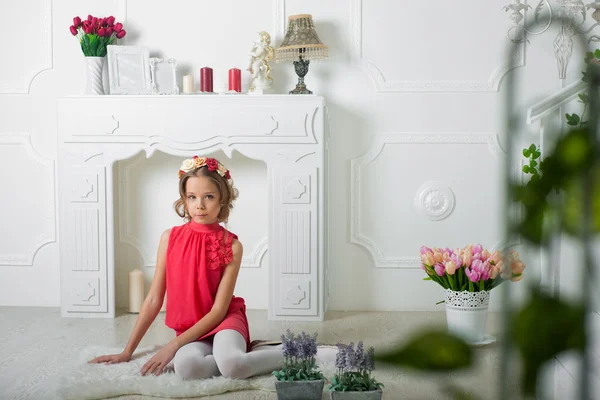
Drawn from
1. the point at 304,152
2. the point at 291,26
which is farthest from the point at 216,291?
the point at 291,26

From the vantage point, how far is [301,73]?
3707 millimetres

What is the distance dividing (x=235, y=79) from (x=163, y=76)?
1.20ft

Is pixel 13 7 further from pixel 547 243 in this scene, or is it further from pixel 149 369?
pixel 547 243

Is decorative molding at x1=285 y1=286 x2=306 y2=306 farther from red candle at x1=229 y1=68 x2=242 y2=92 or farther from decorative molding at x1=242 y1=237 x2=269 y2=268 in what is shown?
red candle at x1=229 y1=68 x2=242 y2=92

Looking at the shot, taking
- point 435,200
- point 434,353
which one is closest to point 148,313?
point 435,200

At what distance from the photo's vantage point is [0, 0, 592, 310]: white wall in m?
3.81

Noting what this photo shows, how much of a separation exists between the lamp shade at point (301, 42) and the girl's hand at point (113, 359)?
167cm

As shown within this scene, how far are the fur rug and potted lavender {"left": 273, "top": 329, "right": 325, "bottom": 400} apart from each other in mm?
187

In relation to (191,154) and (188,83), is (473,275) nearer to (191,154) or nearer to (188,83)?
A: (191,154)

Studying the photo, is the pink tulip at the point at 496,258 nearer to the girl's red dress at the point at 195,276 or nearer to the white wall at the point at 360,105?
the white wall at the point at 360,105

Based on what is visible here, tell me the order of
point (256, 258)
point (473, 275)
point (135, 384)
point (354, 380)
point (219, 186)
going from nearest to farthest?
point (354, 380), point (135, 384), point (219, 186), point (473, 275), point (256, 258)

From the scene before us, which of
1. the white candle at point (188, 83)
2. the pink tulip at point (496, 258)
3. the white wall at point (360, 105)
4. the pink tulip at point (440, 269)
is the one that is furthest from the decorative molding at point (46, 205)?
the pink tulip at point (496, 258)

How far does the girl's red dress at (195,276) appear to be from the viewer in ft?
9.36

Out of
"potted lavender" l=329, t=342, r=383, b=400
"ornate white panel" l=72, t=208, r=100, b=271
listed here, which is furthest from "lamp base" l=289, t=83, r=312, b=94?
"potted lavender" l=329, t=342, r=383, b=400
